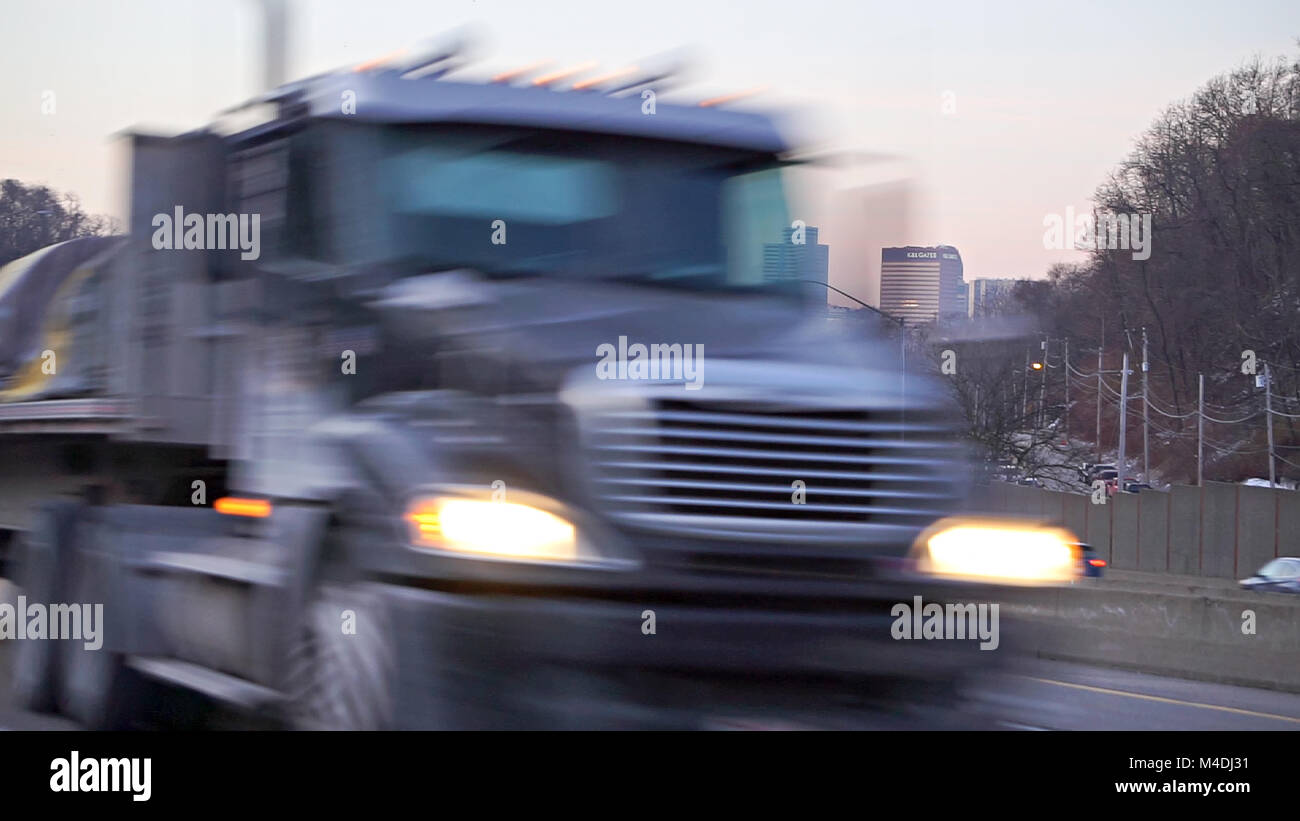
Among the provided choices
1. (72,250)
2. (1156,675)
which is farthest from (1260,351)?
(72,250)

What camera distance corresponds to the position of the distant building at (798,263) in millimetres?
8172

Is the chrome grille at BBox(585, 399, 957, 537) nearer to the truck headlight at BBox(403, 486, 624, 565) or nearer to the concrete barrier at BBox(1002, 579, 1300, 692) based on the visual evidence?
the truck headlight at BBox(403, 486, 624, 565)

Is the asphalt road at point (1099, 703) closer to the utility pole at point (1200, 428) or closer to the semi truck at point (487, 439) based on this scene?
the semi truck at point (487, 439)

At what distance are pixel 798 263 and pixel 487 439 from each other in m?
2.38

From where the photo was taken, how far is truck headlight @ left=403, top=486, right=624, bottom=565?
6.27 m

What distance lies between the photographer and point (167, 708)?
9539 millimetres

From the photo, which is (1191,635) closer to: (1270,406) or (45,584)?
(45,584)

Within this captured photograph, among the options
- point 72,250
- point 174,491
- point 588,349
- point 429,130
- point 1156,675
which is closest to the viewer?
point 588,349

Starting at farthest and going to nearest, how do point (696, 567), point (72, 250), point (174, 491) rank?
point (72, 250) < point (174, 491) < point (696, 567)

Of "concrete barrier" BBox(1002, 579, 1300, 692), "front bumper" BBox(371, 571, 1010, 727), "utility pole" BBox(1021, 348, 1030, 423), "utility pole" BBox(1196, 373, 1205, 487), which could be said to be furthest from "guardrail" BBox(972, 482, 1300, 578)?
"front bumper" BBox(371, 571, 1010, 727)

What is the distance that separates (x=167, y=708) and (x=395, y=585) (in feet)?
12.1

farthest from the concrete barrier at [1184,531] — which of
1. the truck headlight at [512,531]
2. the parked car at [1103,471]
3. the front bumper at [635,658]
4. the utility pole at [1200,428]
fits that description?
the truck headlight at [512,531]

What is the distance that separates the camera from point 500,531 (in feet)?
20.6
